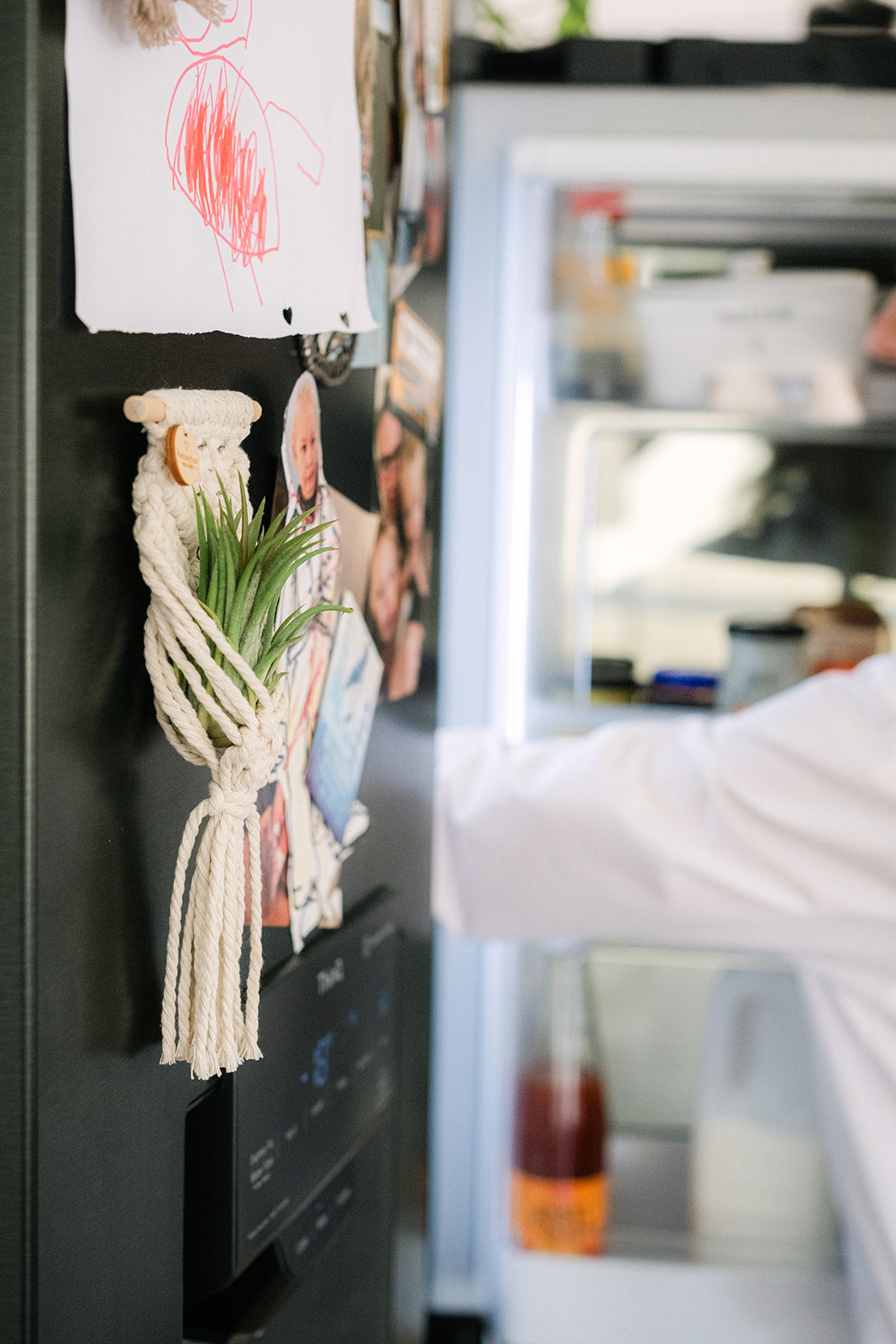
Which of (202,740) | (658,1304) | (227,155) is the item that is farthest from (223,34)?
(658,1304)

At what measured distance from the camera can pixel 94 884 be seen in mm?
387

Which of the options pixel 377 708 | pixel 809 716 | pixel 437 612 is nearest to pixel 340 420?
pixel 377 708

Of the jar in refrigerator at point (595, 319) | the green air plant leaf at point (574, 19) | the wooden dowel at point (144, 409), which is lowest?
the wooden dowel at point (144, 409)

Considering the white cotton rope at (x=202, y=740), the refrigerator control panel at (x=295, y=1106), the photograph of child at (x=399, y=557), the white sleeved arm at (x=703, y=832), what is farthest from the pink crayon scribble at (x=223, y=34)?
the white sleeved arm at (x=703, y=832)

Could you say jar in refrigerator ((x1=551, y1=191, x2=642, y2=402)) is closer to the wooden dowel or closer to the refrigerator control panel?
the refrigerator control panel

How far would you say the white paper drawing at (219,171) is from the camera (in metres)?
0.36

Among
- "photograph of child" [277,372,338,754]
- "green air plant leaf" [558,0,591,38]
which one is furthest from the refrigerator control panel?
"green air plant leaf" [558,0,591,38]

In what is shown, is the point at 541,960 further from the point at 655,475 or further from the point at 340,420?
the point at 340,420

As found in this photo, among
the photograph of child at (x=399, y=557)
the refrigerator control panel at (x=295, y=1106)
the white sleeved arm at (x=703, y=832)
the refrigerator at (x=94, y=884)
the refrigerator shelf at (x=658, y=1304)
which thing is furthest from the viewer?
the refrigerator shelf at (x=658, y=1304)

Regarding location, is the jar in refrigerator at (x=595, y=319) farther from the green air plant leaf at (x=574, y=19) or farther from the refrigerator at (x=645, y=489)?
Answer: the green air plant leaf at (x=574, y=19)

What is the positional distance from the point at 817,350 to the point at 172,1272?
1248 mm

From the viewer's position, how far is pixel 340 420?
0.63 meters

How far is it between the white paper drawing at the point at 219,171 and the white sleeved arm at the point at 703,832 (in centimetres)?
56

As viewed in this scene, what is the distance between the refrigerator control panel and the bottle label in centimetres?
76
